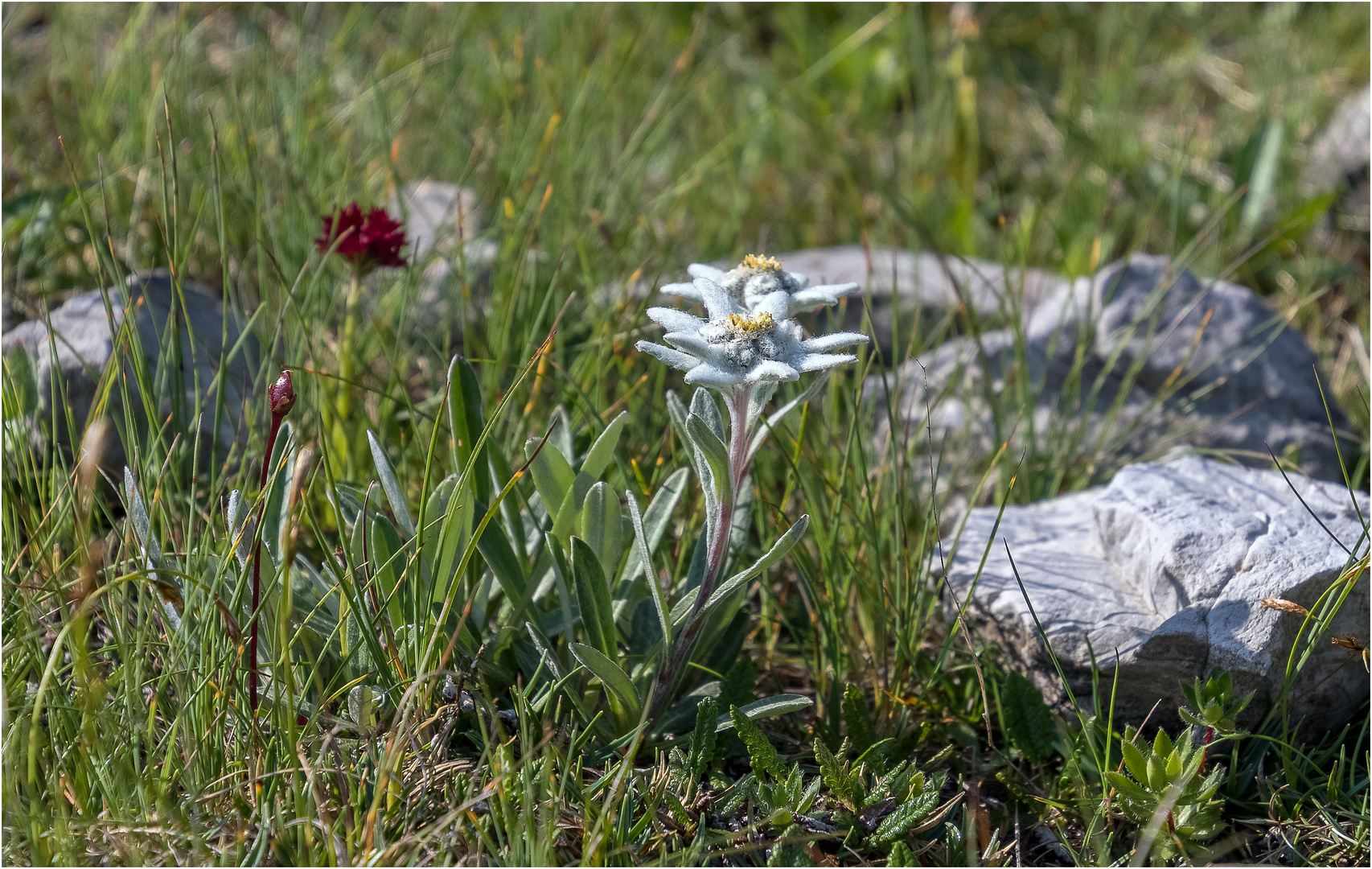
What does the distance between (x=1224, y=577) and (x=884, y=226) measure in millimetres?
1910

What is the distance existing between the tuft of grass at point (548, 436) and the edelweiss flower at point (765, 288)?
269 millimetres

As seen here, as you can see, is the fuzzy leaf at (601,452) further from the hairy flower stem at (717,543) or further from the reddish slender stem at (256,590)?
the reddish slender stem at (256,590)

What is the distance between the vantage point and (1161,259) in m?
2.70

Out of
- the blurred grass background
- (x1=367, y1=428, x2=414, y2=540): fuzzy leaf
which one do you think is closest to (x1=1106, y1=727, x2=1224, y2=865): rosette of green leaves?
(x1=367, y1=428, x2=414, y2=540): fuzzy leaf

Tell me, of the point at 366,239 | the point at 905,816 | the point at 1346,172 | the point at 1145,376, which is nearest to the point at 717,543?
the point at 905,816

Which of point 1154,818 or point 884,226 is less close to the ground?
point 884,226

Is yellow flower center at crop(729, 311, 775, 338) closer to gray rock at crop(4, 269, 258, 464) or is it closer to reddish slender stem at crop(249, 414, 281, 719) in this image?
reddish slender stem at crop(249, 414, 281, 719)

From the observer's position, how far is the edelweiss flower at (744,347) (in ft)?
3.94

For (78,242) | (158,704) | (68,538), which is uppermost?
(78,242)

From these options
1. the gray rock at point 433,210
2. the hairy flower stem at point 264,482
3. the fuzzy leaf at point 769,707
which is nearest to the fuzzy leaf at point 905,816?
the fuzzy leaf at point 769,707

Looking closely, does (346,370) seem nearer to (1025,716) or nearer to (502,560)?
(502,560)

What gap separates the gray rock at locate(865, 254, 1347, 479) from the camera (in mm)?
2375

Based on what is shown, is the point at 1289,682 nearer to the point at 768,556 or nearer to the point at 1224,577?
the point at 1224,577

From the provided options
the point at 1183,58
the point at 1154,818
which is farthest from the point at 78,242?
the point at 1183,58
